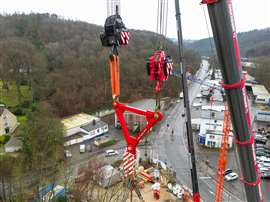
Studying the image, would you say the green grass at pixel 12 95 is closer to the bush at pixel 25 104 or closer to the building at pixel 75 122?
the bush at pixel 25 104

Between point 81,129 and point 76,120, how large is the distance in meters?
1.58

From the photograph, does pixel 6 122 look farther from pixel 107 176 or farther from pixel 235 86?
pixel 235 86

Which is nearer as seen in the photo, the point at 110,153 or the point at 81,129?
the point at 110,153

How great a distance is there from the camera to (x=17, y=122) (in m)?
21.4

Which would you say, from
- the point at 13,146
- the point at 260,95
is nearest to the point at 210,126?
the point at 260,95

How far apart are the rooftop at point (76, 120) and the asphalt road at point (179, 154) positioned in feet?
21.7

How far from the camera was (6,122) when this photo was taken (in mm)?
20094

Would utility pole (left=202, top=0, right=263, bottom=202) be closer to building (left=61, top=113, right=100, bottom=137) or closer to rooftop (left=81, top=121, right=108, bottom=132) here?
building (left=61, top=113, right=100, bottom=137)

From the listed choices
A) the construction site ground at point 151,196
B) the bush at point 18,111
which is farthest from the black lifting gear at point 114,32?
the bush at point 18,111

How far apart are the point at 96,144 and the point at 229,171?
1012 centimetres

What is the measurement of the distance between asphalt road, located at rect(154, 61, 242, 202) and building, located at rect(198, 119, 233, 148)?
1652 millimetres

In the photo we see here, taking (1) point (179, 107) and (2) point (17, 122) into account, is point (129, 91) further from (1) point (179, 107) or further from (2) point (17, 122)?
(2) point (17, 122)

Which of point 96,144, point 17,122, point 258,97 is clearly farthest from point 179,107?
point 17,122

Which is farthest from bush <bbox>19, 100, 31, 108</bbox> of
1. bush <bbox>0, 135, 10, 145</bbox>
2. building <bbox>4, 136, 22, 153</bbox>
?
building <bbox>4, 136, 22, 153</bbox>
